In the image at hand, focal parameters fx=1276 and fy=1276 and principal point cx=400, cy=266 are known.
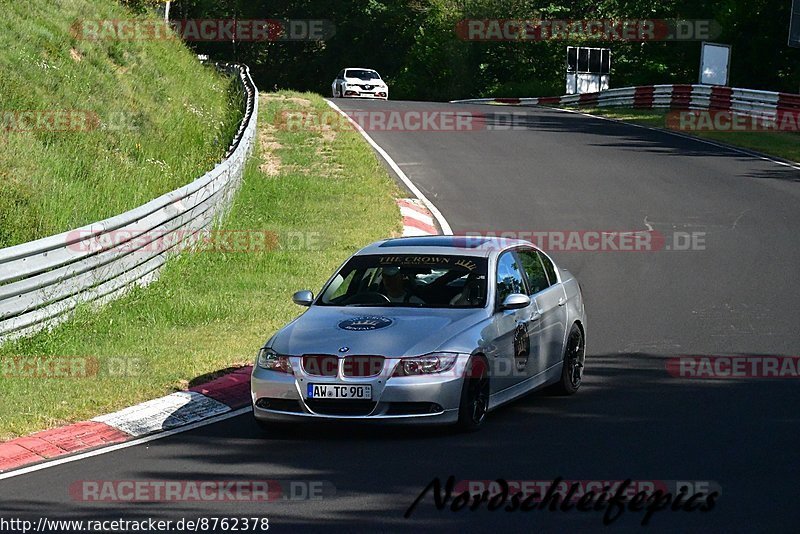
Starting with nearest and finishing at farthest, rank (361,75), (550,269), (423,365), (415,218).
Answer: (423,365) < (550,269) < (415,218) < (361,75)

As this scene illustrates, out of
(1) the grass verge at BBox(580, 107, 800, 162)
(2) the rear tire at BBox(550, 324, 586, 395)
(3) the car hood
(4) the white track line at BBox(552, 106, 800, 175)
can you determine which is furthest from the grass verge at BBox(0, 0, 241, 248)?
(1) the grass verge at BBox(580, 107, 800, 162)

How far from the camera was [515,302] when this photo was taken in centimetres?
997

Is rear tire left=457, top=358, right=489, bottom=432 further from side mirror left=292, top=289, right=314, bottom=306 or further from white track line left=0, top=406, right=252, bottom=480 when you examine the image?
white track line left=0, top=406, right=252, bottom=480

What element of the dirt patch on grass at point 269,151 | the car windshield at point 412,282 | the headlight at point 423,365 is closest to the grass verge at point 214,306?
the dirt patch on grass at point 269,151

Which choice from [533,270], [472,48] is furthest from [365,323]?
[472,48]

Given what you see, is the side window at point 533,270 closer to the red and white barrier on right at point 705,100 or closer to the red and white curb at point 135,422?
the red and white curb at point 135,422

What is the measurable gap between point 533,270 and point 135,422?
12.0ft

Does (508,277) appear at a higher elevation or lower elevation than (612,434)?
higher

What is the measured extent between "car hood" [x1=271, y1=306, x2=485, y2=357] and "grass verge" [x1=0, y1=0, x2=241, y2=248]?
6.38m

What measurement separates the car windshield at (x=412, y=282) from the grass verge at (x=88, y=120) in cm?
593

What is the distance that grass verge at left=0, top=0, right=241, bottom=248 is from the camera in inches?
663

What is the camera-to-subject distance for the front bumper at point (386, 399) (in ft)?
30.0

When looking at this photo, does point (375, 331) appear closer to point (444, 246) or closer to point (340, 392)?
point (340, 392)

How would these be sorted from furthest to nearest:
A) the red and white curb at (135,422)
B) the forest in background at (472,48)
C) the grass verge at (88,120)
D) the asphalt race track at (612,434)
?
the forest in background at (472,48)
the grass verge at (88,120)
the red and white curb at (135,422)
the asphalt race track at (612,434)
